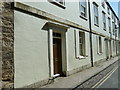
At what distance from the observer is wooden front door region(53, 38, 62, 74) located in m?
8.91

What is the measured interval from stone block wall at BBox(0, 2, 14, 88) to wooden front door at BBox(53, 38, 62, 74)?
12.0 ft

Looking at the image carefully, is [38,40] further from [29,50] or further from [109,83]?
[109,83]

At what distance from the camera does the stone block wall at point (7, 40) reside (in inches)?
208

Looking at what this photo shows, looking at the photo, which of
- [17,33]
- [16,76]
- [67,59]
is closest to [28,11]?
[17,33]

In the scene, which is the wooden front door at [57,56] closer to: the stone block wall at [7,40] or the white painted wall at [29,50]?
the white painted wall at [29,50]

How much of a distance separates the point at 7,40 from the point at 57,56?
4.20 m

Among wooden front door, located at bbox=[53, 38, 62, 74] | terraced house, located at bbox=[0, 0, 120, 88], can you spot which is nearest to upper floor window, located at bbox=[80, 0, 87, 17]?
terraced house, located at bbox=[0, 0, 120, 88]

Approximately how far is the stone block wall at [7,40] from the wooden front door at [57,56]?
3656mm

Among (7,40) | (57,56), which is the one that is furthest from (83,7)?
(7,40)

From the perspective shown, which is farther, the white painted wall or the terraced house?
the white painted wall

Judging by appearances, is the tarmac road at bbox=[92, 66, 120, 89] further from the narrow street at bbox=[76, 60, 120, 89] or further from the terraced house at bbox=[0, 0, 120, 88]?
the terraced house at bbox=[0, 0, 120, 88]

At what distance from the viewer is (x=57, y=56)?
363 inches

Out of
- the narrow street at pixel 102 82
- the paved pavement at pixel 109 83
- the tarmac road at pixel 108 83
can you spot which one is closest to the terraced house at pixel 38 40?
the narrow street at pixel 102 82

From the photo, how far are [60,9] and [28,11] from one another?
304 centimetres
